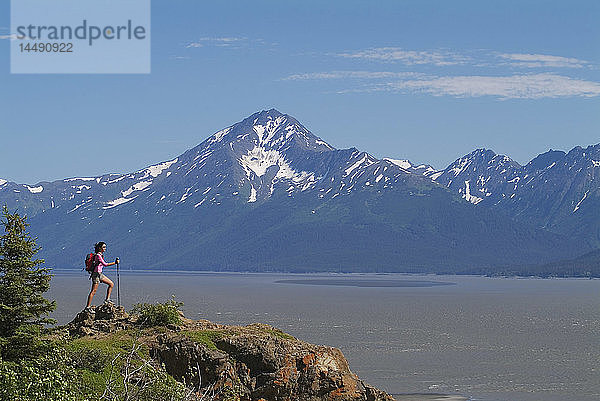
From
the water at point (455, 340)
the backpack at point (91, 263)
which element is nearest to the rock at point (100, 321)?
the backpack at point (91, 263)

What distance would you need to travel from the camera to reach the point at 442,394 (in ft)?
192

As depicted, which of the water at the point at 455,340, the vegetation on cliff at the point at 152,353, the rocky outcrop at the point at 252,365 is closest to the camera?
the vegetation on cliff at the point at 152,353

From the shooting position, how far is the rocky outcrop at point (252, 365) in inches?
1104

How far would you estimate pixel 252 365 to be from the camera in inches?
1121

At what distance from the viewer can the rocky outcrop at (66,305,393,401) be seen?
92.0ft

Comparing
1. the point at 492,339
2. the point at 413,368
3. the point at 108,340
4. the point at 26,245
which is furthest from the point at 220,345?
the point at 492,339

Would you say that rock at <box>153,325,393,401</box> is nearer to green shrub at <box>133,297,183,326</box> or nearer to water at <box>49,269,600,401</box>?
green shrub at <box>133,297,183,326</box>

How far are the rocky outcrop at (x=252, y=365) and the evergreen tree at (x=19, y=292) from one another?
406cm

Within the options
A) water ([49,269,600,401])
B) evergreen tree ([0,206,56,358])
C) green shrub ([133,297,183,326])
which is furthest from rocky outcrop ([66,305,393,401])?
water ([49,269,600,401])

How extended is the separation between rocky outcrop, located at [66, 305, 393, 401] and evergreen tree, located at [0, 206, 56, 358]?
4.06m

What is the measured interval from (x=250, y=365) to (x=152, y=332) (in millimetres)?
3443

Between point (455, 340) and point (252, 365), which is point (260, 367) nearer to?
point (252, 365)

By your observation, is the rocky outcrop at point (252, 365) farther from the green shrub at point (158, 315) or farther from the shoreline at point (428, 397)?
the shoreline at point (428, 397)

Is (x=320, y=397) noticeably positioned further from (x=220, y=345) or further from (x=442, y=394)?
(x=442, y=394)
